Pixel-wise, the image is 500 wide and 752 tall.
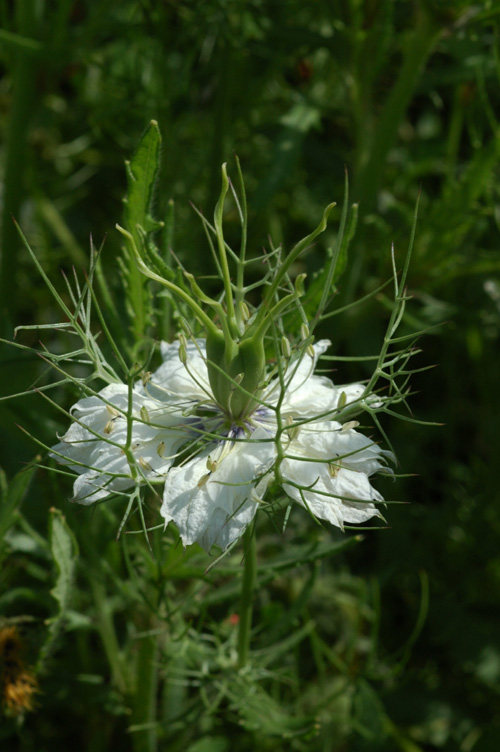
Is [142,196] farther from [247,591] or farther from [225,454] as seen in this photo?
[247,591]

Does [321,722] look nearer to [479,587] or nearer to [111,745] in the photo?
[111,745]

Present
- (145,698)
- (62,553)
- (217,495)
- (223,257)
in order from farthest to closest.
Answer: (145,698), (62,553), (223,257), (217,495)

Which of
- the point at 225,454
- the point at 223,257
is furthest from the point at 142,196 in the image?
the point at 225,454

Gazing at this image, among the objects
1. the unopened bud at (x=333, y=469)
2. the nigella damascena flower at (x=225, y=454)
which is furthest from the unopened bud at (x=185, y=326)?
the unopened bud at (x=333, y=469)

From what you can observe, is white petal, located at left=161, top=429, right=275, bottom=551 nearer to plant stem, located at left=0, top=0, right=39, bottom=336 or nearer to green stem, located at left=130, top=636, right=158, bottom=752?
green stem, located at left=130, top=636, right=158, bottom=752

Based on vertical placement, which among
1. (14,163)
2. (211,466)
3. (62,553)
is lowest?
(62,553)

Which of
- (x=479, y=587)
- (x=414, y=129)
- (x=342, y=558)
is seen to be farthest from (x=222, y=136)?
(x=479, y=587)

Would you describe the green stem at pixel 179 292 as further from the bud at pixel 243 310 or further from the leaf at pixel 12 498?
the leaf at pixel 12 498
